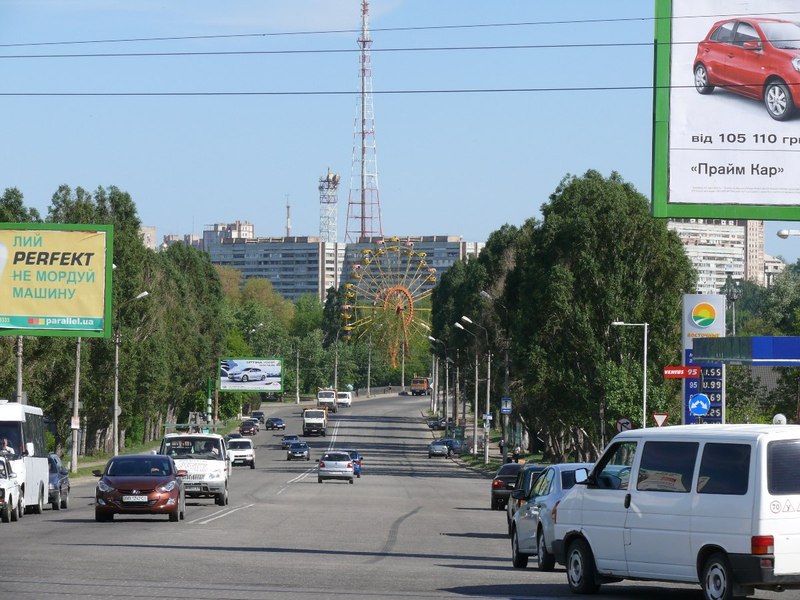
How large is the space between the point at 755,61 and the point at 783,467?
54.3 ft

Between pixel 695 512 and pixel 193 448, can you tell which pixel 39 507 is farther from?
pixel 695 512

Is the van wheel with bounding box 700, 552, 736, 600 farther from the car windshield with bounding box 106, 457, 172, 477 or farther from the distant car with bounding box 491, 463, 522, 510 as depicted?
the distant car with bounding box 491, 463, 522, 510

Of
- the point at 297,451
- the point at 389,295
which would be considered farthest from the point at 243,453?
the point at 389,295

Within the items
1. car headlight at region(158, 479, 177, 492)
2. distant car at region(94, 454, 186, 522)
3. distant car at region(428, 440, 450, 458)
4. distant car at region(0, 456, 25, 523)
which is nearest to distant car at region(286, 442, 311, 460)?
distant car at region(428, 440, 450, 458)

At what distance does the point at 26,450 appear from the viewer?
3375 cm

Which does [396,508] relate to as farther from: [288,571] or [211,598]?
[211,598]

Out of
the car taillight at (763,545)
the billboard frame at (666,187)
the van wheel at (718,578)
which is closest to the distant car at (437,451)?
the billboard frame at (666,187)

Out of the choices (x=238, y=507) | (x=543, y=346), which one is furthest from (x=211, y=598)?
(x=543, y=346)

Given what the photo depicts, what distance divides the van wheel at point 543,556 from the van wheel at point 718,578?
5537 millimetres

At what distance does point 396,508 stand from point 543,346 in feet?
92.7

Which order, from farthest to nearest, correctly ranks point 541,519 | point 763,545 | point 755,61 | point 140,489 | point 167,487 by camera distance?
1. point 140,489
2. point 167,487
3. point 755,61
4. point 541,519
5. point 763,545

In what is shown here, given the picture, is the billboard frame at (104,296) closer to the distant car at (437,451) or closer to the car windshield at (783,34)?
the car windshield at (783,34)

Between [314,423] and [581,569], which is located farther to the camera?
[314,423]

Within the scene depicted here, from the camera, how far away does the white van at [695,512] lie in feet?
47.2
